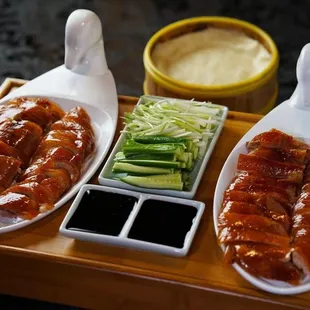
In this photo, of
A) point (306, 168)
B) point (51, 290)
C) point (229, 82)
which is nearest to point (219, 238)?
point (306, 168)

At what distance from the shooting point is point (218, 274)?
1440 mm

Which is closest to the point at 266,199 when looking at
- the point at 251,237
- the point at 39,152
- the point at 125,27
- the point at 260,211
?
the point at 260,211

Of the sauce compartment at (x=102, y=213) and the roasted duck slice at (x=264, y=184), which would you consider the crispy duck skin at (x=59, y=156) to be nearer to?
the sauce compartment at (x=102, y=213)

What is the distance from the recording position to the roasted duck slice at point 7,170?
1.65m

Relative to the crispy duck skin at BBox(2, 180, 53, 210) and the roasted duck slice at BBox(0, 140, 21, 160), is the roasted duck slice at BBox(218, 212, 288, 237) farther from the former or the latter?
the roasted duck slice at BBox(0, 140, 21, 160)

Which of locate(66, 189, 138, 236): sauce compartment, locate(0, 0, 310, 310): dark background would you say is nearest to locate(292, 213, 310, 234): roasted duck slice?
locate(66, 189, 138, 236): sauce compartment

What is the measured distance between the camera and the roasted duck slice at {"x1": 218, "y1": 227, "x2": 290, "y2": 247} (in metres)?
1.40

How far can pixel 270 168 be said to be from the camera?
1630 millimetres

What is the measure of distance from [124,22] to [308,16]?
1.04 metres

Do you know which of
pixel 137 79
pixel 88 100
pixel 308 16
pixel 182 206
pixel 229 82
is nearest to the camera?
pixel 182 206

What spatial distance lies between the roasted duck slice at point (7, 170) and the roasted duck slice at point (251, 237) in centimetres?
59

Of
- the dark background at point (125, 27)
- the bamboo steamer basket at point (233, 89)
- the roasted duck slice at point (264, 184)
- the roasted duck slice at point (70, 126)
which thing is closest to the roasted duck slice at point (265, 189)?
the roasted duck slice at point (264, 184)

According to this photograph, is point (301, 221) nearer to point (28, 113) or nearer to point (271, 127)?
point (271, 127)

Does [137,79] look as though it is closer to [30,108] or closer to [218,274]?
[30,108]
